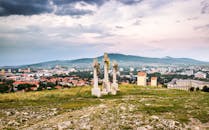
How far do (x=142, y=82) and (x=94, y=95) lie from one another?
63.1 meters

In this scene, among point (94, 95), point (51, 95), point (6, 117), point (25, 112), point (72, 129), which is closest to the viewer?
point (72, 129)

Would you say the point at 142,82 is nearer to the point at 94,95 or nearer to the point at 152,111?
the point at 94,95

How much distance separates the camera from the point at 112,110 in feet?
86.5

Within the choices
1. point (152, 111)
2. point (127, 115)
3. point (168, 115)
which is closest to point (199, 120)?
point (168, 115)

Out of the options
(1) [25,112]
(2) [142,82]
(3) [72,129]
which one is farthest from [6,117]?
(2) [142,82]

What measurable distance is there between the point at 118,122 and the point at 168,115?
621 cm

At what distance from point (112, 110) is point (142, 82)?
8520 centimetres

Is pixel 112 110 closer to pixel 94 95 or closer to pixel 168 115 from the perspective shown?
pixel 168 115

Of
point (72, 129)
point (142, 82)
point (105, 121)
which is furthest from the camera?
point (142, 82)

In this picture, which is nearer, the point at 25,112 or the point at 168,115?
the point at 168,115

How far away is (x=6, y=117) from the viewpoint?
29922mm

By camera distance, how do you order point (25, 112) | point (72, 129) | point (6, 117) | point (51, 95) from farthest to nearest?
point (51, 95) → point (25, 112) → point (6, 117) → point (72, 129)

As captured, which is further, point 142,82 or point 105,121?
point 142,82

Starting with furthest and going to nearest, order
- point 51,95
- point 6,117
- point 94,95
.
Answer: point 51,95 → point 94,95 → point 6,117
